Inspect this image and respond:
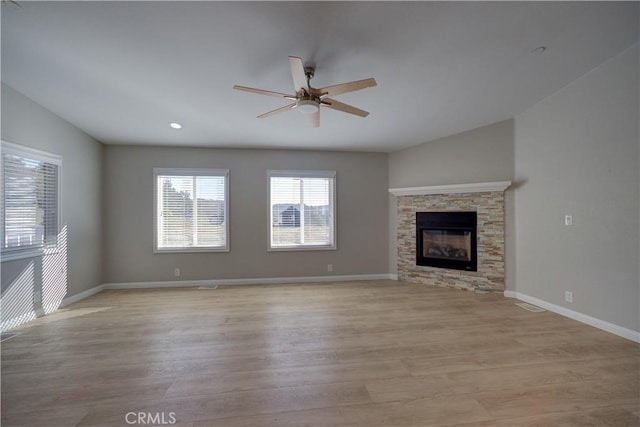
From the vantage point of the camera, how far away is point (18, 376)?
2.11 m

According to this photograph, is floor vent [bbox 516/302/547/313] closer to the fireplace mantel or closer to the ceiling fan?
the fireplace mantel

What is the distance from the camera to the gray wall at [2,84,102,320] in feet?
10.0

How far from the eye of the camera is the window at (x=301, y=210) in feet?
16.9

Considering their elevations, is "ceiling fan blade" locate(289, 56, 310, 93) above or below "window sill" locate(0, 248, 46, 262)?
above

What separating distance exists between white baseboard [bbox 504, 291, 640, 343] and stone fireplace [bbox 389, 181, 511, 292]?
0.29m

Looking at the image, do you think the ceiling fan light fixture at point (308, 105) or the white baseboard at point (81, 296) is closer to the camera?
the ceiling fan light fixture at point (308, 105)

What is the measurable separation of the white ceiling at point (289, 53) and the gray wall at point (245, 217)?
113cm

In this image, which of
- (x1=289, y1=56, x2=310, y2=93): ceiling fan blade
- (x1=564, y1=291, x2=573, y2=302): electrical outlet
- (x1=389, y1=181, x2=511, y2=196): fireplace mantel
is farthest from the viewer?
(x1=389, y1=181, x2=511, y2=196): fireplace mantel

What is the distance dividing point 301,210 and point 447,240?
2800mm

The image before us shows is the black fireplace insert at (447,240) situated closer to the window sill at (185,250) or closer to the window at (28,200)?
the window sill at (185,250)

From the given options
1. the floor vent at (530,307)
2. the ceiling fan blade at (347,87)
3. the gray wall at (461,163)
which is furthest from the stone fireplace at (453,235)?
the ceiling fan blade at (347,87)

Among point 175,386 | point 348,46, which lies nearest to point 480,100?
point 348,46

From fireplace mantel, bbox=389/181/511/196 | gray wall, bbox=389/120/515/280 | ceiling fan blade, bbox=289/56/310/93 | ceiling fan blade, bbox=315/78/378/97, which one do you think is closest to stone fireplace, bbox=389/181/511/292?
fireplace mantel, bbox=389/181/511/196

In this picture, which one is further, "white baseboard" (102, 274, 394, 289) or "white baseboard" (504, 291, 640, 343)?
"white baseboard" (102, 274, 394, 289)
